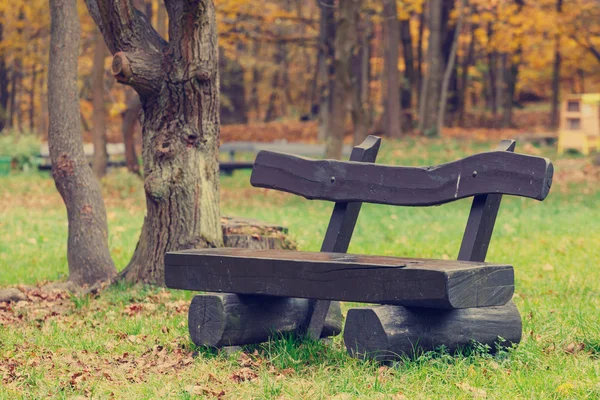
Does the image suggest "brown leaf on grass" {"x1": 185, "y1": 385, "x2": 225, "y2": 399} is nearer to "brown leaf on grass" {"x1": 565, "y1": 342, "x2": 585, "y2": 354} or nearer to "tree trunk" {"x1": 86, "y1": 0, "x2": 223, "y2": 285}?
"brown leaf on grass" {"x1": 565, "y1": 342, "x2": 585, "y2": 354}

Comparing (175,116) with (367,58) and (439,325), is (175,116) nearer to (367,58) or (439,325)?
(439,325)

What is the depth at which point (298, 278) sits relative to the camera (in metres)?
4.83

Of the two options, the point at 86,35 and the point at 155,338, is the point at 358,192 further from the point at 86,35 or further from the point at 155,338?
the point at 86,35

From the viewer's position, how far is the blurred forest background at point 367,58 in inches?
747

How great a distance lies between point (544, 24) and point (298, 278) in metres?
21.9

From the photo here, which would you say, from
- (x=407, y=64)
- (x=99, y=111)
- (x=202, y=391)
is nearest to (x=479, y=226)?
(x=202, y=391)

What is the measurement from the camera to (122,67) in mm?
6852

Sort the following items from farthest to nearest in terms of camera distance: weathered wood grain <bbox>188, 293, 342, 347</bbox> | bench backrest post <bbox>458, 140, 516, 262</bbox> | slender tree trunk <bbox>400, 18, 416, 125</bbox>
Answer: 1. slender tree trunk <bbox>400, 18, 416, 125</bbox>
2. weathered wood grain <bbox>188, 293, 342, 347</bbox>
3. bench backrest post <bbox>458, 140, 516, 262</bbox>

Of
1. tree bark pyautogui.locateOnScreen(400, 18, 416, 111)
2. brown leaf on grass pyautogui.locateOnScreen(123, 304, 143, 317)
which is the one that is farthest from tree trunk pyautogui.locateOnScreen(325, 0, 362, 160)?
tree bark pyautogui.locateOnScreen(400, 18, 416, 111)

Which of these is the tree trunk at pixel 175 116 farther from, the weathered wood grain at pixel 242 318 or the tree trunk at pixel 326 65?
the tree trunk at pixel 326 65

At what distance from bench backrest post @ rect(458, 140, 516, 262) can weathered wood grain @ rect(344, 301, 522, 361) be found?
31 cm

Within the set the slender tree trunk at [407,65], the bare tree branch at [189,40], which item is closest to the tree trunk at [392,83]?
the slender tree trunk at [407,65]

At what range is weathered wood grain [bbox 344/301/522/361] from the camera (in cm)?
469

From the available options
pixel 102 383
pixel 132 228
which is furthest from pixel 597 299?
pixel 132 228
